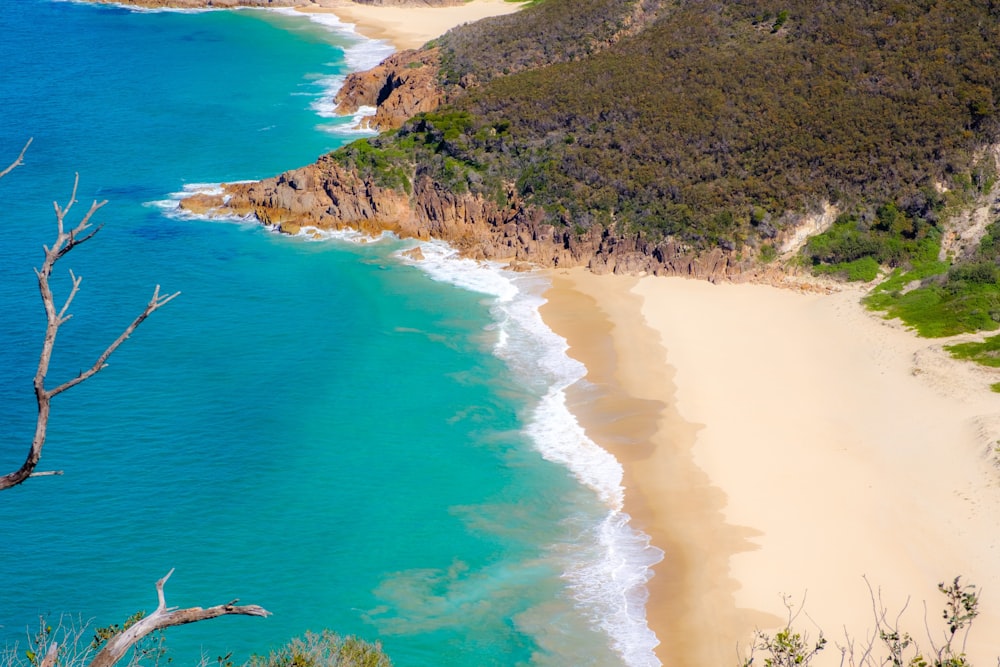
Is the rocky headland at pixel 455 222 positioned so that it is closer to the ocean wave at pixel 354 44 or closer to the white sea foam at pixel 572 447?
the white sea foam at pixel 572 447

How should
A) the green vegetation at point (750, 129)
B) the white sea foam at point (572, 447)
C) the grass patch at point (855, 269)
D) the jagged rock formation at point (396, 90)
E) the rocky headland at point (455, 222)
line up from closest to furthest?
the white sea foam at point (572, 447) < the grass patch at point (855, 269) < the rocky headland at point (455, 222) < the green vegetation at point (750, 129) < the jagged rock formation at point (396, 90)

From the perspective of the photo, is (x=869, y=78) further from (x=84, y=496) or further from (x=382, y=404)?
(x=84, y=496)

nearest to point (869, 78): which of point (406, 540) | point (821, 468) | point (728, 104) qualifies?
point (728, 104)

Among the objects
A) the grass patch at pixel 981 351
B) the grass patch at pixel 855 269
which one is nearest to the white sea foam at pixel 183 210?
the grass patch at pixel 855 269

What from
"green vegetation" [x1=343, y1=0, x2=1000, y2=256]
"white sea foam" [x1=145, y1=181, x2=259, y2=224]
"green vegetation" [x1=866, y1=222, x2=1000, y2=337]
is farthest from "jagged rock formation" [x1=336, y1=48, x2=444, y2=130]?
"green vegetation" [x1=866, y1=222, x2=1000, y2=337]

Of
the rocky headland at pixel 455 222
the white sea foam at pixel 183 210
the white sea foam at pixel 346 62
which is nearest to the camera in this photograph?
the rocky headland at pixel 455 222

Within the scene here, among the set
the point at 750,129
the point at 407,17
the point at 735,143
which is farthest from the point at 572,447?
the point at 407,17

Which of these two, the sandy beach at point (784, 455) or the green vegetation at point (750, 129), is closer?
the sandy beach at point (784, 455)
